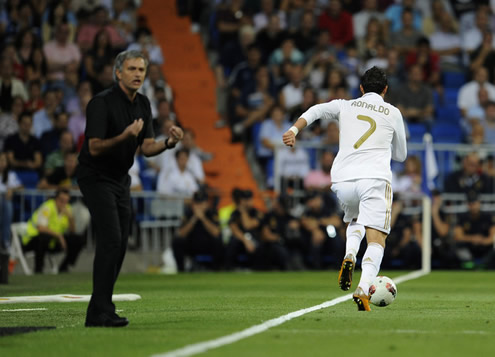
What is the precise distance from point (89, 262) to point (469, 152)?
7.35 m

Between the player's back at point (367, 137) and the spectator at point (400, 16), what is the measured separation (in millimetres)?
14850

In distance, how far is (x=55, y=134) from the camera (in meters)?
20.5

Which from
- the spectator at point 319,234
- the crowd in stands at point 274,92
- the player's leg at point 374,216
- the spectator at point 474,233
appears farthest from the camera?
the spectator at point 474,233

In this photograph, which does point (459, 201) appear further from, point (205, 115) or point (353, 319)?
point (353, 319)

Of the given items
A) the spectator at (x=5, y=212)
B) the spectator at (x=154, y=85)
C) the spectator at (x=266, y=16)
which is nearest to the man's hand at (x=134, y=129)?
the spectator at (x=5, y=212)

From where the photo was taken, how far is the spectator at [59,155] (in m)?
19.3

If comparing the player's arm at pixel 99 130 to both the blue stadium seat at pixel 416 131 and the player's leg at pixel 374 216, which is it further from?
the blue stadium seat at pixel 416 131

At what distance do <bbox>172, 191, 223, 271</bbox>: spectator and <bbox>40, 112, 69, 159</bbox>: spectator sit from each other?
10.8 ft

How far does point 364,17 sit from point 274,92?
340cm

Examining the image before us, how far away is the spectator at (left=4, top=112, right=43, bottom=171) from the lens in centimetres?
1978

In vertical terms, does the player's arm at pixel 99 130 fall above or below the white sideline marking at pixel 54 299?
Result: above

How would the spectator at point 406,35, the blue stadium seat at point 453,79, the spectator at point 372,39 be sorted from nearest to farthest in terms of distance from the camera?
the spectator at point 372,39 < the blue stadium seat at point 453,79 < the spectator at point 406,35

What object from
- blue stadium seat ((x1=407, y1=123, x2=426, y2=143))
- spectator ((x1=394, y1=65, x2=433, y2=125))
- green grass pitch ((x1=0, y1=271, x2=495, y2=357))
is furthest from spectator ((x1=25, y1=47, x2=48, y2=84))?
green grass pitch ((x1=0, y1=271, x2=495, y2=357))

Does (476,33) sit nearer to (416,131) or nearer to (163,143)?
(416,131)
